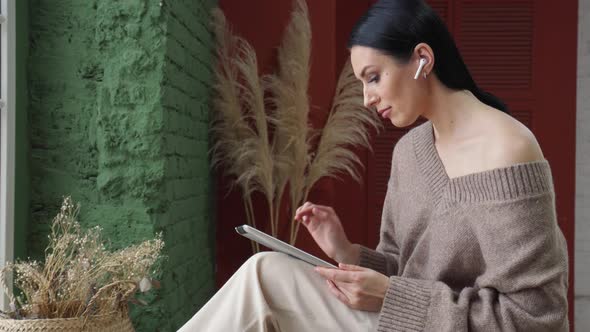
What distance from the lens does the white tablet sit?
5.93 feet

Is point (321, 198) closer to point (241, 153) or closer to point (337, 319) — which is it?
point (241, 153)

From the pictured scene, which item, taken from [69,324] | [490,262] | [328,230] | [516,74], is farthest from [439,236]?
[516,74]

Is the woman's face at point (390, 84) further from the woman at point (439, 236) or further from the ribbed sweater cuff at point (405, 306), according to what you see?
the ribbed sweater cuff at point (405, 306)

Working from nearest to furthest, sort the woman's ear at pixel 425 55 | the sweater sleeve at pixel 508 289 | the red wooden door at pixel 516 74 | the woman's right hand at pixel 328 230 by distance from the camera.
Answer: the sweater sleeve at pixel 508 289 → the woman's ear at pixel 425 55 → the woman's right hand at pixel 328 230 → the red wooden door at pixel 516 74

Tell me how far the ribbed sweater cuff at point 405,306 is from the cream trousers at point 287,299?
0.29 ft

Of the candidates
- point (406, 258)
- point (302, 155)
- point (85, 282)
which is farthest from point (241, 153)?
point (406, 258)

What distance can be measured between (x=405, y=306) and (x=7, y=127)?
1.59m

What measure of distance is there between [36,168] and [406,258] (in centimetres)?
146

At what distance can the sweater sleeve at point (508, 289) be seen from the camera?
1.70m

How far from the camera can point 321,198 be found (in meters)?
4.12

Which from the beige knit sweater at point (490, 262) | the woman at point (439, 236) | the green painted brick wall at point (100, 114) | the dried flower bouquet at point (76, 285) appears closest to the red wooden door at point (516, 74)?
the green painted brick wall at point (100, 114)

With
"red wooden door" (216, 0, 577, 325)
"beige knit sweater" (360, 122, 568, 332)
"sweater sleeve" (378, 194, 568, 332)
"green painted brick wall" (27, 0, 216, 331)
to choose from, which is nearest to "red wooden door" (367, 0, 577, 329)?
"red wooden door" (216, 0, 577, 325)

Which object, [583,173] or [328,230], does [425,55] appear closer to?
[328,230]

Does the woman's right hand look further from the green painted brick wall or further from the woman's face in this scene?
the green painted brick wall
